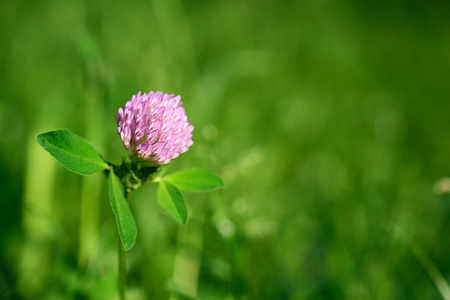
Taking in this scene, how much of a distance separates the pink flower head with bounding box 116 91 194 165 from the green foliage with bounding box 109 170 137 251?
0.20ft

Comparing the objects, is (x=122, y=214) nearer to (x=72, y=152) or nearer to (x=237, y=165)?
(x=72, y=152)

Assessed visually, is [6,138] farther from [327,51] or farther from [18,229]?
[327,51]

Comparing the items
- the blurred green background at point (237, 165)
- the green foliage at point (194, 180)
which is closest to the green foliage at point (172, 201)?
the green foliage at point (194, 180)

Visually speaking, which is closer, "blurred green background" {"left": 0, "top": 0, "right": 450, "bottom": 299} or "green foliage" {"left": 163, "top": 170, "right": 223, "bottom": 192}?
"green foliage" {"left": 163, "top": 170, "right": 223, "bottom": 192}

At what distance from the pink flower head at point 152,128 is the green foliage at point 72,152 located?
0.28 ft

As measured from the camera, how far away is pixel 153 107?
2.29 feet

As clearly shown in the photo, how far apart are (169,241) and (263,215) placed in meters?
0.36

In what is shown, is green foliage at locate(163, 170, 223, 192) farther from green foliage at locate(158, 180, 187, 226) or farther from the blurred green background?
the blurred green background

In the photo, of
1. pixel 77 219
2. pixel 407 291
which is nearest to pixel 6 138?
pixel 77 219

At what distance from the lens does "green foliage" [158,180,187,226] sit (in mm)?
752

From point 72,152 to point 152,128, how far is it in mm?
157

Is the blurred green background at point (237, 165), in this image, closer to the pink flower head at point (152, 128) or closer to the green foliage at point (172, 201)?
the green foliage at point (172, 201)

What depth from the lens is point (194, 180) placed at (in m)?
0.82

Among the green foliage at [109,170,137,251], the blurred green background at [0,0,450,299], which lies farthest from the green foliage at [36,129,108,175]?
the blurred green background at [0,0,450,299]
